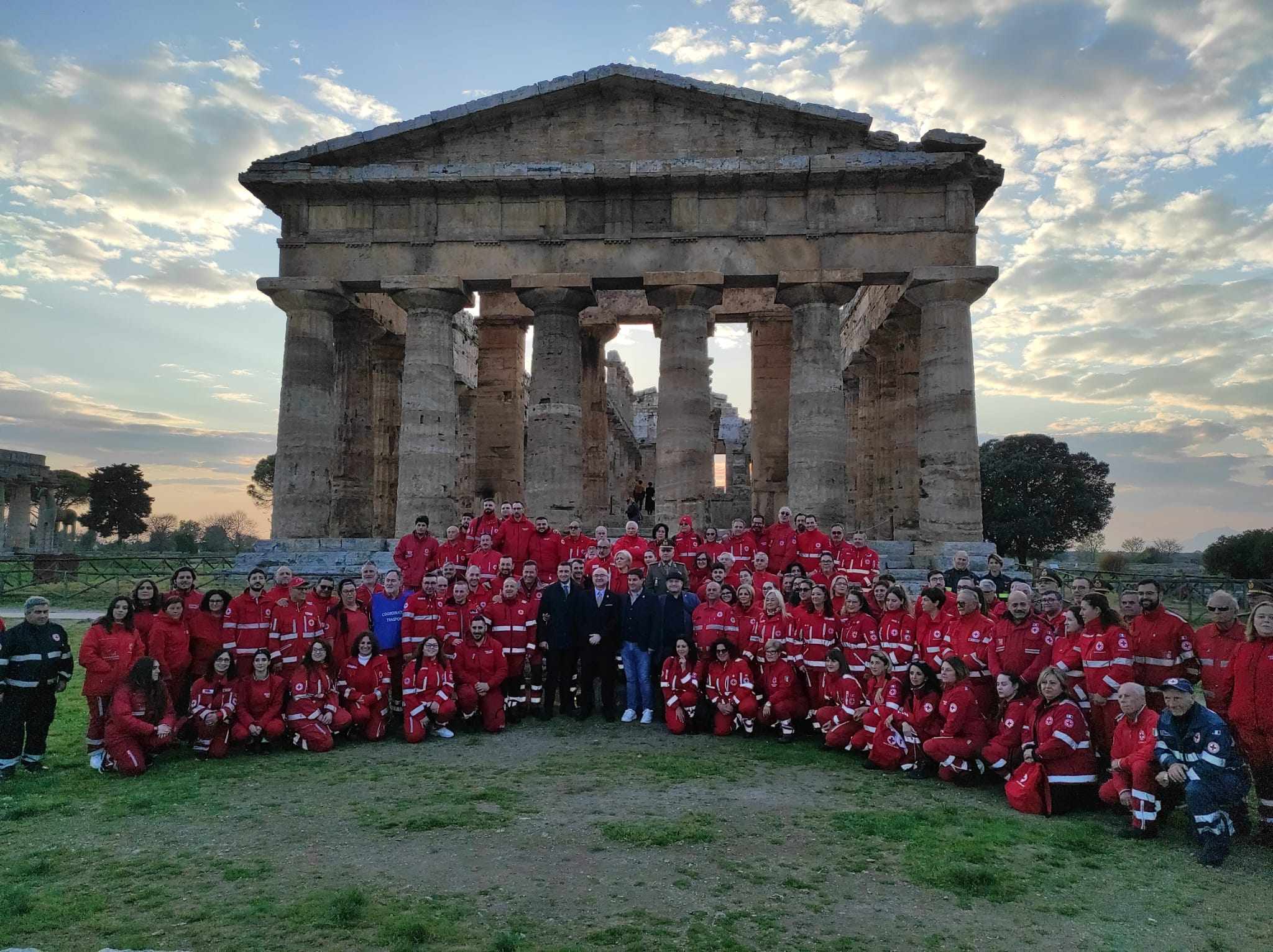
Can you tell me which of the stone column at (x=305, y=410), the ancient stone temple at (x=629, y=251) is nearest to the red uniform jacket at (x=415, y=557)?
the ancient stone temple at (x=629, y=251)

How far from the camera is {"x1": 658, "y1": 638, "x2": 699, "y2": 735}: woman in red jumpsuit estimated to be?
10.0 meters

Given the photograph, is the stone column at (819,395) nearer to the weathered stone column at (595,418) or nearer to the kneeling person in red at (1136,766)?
the weathered stone column at (595,418)

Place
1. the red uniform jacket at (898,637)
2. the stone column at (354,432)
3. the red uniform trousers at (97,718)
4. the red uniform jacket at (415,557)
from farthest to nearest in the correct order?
1. the stone column at (354,432)
2. the red uniform jacket at (415,557)
3. the red uniform jacket at (898,637)
4. the red uniform trousers at (97,718)

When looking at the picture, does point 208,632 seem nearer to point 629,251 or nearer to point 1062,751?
point 1062,751

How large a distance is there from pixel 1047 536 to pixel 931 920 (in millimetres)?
43050

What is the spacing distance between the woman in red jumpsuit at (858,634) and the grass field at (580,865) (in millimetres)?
1326

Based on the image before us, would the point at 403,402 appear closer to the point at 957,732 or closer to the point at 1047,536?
the point at 957,732

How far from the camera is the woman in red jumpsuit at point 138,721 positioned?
26.7 ft

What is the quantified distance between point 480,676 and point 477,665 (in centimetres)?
14

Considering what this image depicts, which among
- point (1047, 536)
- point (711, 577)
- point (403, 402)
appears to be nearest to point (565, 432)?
point (403, 402)

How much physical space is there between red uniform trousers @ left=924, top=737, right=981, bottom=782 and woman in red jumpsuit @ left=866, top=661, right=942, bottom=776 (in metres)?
0.15

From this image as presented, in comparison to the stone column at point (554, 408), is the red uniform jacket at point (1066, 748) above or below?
below

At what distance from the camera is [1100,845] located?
644 cm

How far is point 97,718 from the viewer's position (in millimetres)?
8492
